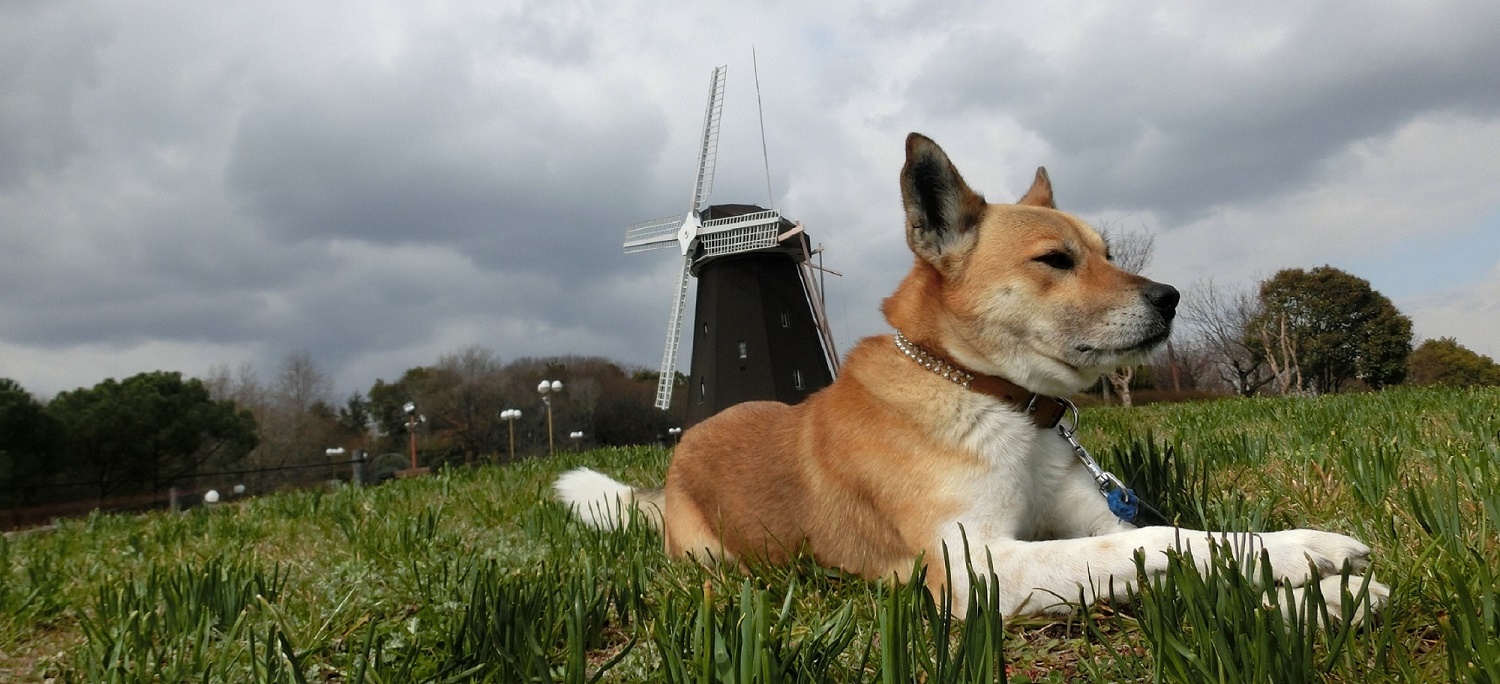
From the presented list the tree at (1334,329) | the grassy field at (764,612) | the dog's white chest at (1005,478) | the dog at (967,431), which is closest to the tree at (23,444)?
the grassy field at (764,612)

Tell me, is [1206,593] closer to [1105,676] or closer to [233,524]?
[1105,676]

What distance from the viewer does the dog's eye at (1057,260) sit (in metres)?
3.22

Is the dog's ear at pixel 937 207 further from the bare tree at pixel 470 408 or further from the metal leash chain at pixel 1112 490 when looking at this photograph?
the bare tree at pixel 470 408

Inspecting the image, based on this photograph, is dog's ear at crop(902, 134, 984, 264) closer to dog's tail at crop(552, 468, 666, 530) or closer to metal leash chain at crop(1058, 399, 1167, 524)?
metal leash chain at crop(1058, 399, 1167, 524)

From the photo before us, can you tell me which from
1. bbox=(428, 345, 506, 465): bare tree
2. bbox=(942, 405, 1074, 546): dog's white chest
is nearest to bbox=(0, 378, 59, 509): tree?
bbox=(428, 345, 506, 465): bare tree

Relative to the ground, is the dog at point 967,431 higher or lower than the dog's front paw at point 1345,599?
higher

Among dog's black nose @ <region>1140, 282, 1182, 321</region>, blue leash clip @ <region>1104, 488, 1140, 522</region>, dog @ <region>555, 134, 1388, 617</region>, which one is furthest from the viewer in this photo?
dog's black nose @ <region>1140, 282, 1182, 321</region>

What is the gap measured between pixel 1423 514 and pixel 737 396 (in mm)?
31761

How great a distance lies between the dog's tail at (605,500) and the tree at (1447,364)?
49227 millimetres

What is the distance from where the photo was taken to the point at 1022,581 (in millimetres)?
2543

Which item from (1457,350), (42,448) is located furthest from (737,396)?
(1457,350)

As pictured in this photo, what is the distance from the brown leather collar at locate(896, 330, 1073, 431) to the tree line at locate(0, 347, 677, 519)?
Answer: 23.3m

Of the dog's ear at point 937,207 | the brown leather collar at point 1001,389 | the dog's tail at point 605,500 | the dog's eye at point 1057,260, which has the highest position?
the dog's ear at point 937,207

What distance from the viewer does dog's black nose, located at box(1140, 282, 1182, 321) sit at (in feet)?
10.00
